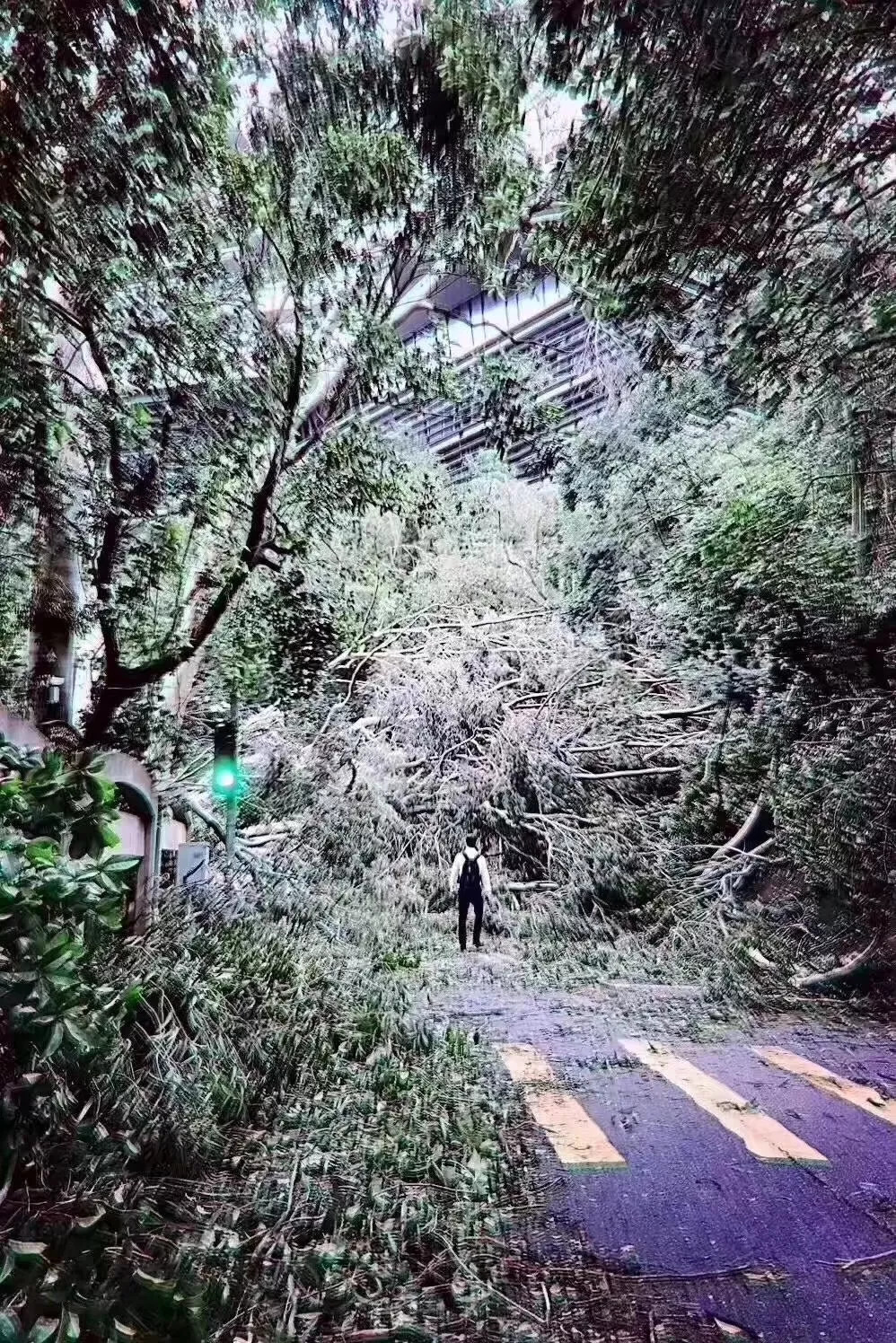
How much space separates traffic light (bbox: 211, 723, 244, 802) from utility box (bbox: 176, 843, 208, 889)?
103 millimetres

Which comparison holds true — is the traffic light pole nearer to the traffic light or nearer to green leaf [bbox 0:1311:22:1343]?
the traffic light

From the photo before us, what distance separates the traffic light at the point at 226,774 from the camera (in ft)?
5.19

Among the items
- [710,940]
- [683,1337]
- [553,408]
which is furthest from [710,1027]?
[553,408]

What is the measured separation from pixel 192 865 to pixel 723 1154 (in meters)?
1.05

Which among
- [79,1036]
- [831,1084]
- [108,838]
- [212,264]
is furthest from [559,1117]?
[212,264]

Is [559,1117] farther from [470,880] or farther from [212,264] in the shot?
[212,264]

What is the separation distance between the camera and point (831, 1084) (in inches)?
57.3

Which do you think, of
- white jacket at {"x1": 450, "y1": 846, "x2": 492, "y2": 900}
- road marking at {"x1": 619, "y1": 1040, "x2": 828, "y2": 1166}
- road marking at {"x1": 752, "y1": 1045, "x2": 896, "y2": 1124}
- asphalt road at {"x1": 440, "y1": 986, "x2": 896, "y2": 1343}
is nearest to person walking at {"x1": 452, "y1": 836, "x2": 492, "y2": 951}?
white jacket at {"x1": 450, "y1": 846, "x2": 492, "y2": 900}

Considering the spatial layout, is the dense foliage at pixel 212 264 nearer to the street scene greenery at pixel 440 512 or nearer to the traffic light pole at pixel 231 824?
the street scene greenery at pixel 440 512

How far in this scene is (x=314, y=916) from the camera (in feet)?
5.11

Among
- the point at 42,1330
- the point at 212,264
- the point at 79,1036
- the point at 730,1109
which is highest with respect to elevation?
the point at 212,264

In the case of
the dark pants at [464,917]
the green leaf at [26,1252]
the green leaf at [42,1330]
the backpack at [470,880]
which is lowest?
the green leaf at [42,1330]

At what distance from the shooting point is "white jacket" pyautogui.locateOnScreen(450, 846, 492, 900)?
1.60 meters

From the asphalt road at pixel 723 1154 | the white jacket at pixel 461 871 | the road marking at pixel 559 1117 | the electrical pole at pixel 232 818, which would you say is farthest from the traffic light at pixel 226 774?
the road marking at pixel 559 1117
